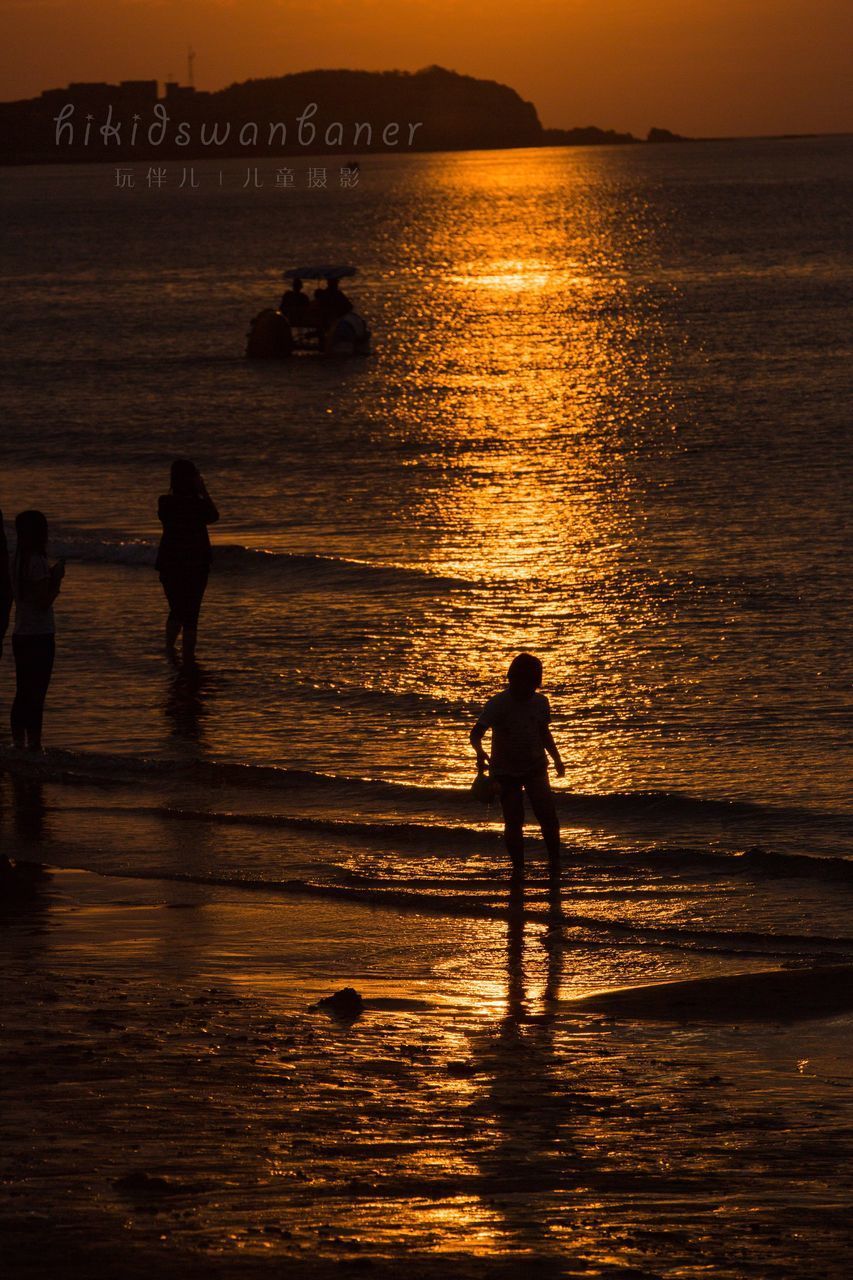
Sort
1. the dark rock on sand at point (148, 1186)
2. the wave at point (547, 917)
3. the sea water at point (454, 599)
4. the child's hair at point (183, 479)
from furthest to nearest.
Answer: the child's hair at point (183, 479)
the sea water at point (454, 599)
the wave at point (547, 917)
the dark rock on sand at point (148, 1186)

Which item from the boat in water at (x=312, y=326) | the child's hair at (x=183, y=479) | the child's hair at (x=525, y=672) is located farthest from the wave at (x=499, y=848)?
the boat in water at (x=312, y=326)

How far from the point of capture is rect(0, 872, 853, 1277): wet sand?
467 centimetres

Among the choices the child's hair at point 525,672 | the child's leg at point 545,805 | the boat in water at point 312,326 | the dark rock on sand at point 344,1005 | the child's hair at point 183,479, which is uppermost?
the boat in water at point 312,326

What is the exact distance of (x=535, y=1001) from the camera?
7.27m

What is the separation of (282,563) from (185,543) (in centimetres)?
615

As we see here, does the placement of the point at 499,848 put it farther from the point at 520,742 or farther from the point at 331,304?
the point at 331,304

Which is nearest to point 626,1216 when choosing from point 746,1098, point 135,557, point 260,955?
point 746,1098

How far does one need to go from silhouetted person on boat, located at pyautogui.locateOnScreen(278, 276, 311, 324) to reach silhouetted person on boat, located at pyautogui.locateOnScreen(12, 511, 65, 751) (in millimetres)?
39427

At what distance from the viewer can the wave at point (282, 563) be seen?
61.8 feet

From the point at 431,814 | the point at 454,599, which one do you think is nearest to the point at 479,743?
the point at 431,814

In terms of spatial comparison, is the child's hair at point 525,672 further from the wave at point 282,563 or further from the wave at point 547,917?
the wave at point 282,563

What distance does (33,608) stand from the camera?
11078 mm

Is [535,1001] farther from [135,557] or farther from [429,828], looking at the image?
[135,557]

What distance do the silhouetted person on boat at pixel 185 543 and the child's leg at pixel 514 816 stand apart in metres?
4.94
